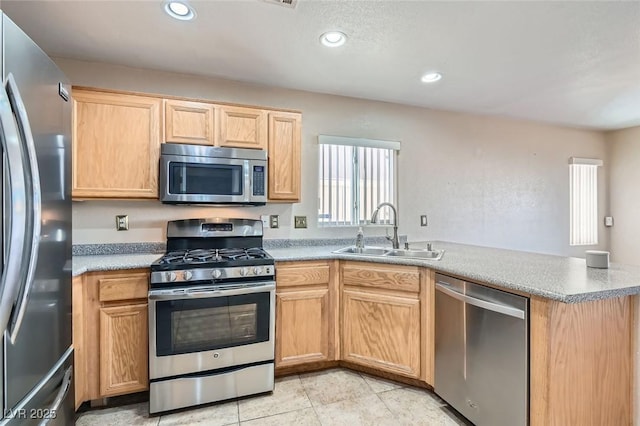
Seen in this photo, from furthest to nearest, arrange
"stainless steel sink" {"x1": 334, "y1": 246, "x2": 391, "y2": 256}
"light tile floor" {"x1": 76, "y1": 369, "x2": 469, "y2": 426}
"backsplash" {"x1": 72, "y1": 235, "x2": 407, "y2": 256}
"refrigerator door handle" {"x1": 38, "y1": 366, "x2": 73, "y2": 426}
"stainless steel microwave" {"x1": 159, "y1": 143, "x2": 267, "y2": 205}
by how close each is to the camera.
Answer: "stainless steel sink" {"x1": 334, "y1": 246, "x2": 391, "y2": 256} → "backsplash" {"x1": 72, "y1": 235, "x2": 407, "y2": 256} → "stainless steel microwave" {"x1": 159, "y1": 143, "x2": 267, "y2": 205} → "light tile floor" {"x1": 76, "y1": 369, "x2": 469, "y2": 426} → "refrigerator door handle" {"x1": 38, "y1": 366, "x2": 73, "y2": 426}

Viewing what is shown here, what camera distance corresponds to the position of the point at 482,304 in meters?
1.60

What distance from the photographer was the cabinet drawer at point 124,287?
1831 mm

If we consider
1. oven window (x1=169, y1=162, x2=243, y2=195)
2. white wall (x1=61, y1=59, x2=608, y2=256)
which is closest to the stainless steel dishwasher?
white wall (x1=61, y1=59, x2=608, y2=256)

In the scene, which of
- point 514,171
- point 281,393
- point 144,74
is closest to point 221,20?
point 144,74

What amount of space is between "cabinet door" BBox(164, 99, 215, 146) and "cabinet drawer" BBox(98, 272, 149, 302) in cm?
97

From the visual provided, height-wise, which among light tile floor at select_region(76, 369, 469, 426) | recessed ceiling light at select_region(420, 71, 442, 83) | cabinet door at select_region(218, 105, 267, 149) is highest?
recessed ceiling light at select_region(420, 71, 442, 83)

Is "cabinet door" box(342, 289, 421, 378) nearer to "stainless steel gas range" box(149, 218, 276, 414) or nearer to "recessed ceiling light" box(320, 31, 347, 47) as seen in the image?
"stainless steel gas range" box(149, 218, 276, 414)

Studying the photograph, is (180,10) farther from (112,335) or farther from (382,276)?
(382,276)

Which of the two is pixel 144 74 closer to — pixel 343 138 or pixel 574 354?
pixel 343 138

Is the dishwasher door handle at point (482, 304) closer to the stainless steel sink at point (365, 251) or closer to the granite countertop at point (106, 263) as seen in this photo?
the stainless steel sink at point (365, 251)

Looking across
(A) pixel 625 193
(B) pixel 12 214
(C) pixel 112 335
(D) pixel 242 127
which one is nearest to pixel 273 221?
(D) pixel 242 127

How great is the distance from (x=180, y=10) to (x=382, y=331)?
235 cm

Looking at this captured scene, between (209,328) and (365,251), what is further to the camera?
(365,251)

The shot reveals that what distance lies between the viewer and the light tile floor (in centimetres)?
178
